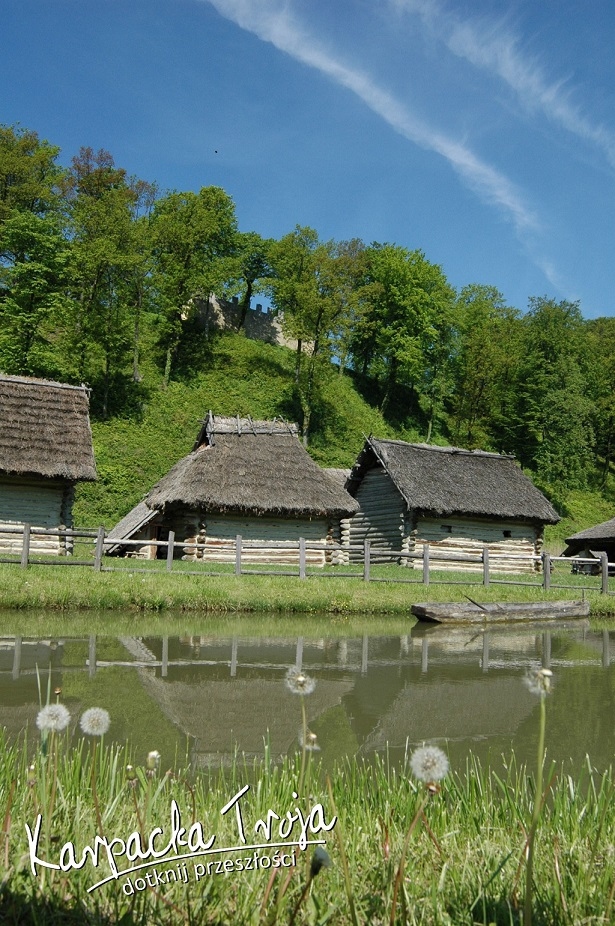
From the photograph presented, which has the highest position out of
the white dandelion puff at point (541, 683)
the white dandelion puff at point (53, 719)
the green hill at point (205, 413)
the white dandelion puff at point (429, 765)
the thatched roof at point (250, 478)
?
the green hill at point (205, 413)

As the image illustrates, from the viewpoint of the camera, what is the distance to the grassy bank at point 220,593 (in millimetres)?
16469

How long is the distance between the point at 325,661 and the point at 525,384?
4638 centimetres

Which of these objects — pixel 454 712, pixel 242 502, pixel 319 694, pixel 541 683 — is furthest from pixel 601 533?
pixel 541 683

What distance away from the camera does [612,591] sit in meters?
23.9

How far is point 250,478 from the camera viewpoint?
27.2 m

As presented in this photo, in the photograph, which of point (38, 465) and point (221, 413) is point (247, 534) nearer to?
point (38, 465)

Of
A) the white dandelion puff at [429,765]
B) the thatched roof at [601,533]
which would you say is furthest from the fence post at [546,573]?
the white dandelion puff at [429,765]

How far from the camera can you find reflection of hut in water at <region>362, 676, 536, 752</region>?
677 cm

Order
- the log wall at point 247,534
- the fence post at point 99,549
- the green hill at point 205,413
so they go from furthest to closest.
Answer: the green hill at point 205,413 < the log wall at point 247,534 < the fence post at point 99,549

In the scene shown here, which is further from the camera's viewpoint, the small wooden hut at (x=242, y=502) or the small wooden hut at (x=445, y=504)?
the small wooden hut at (x=445, y=504)

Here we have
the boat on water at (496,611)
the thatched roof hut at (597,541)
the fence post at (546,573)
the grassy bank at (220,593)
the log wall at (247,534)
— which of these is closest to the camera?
the grassy bank at (220,593)

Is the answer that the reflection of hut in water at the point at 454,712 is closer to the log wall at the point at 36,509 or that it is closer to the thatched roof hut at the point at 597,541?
the log wall at the point at 36,509

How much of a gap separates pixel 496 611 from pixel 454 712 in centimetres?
1068

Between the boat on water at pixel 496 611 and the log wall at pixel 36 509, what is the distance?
12.6m
